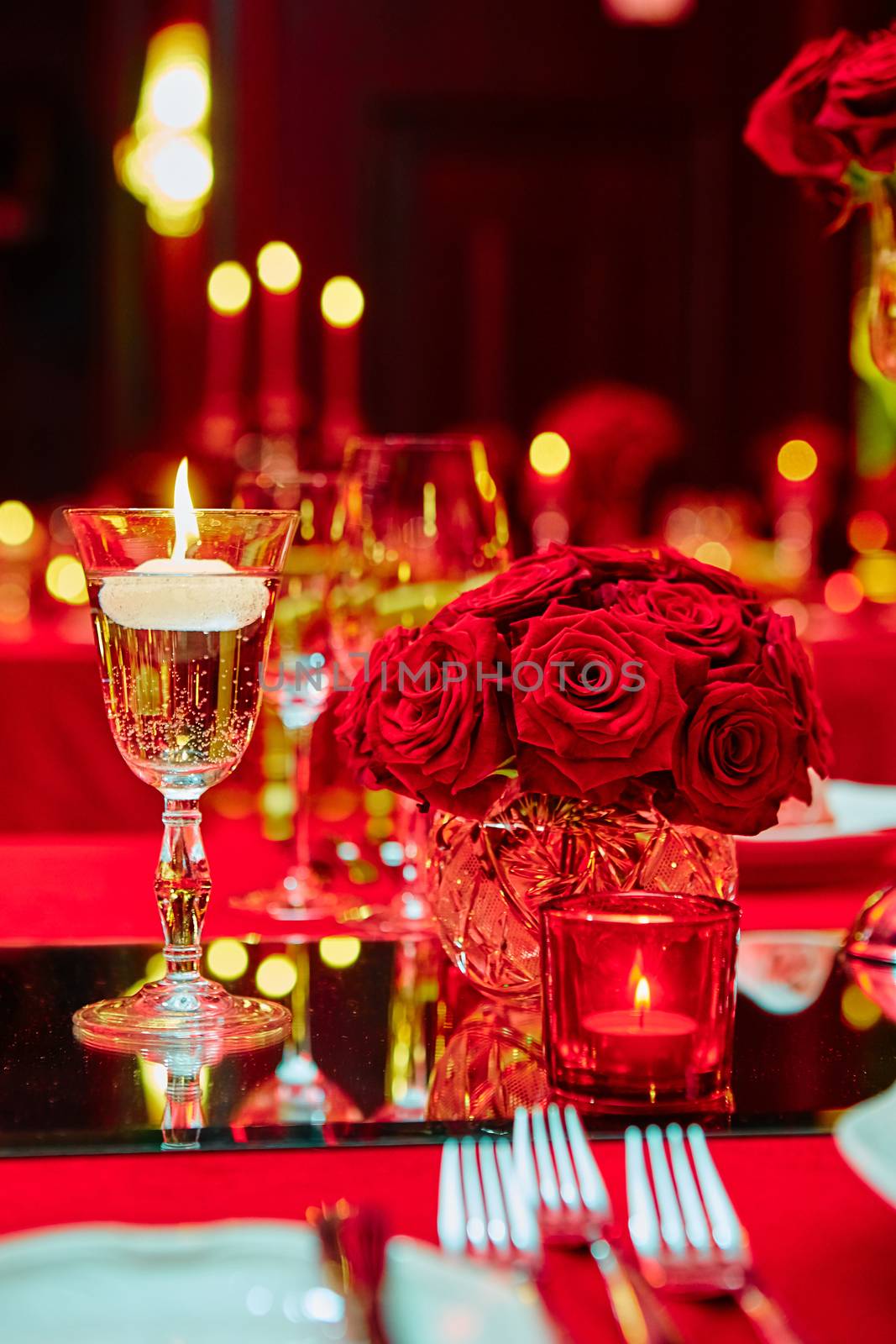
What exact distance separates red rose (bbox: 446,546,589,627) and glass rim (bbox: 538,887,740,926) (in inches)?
5.7

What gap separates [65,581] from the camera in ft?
12.6

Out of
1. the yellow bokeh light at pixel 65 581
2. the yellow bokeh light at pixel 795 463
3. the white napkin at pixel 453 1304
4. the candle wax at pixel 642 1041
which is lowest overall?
the yellow bokeh light at pixel 65 581

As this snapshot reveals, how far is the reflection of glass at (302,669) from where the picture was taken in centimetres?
117

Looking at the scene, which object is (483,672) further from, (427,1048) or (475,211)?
(475,211)

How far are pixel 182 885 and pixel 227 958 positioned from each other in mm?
142

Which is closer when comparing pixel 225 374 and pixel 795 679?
pixel 795 679

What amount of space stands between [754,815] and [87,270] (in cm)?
916

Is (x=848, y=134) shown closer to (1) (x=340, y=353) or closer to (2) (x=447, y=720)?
(2) (x=447, y=720)

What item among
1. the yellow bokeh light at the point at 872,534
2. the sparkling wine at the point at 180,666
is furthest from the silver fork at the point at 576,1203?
the yellow bokeh light at the point at 872,534

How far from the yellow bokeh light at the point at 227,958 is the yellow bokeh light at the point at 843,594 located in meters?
2.62

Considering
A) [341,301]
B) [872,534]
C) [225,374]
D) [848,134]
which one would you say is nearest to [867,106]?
[848,134]

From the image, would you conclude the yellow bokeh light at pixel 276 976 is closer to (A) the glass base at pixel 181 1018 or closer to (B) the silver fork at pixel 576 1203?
(A) the glass base at pixel 181 1018

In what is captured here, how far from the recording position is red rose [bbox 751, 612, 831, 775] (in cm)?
79

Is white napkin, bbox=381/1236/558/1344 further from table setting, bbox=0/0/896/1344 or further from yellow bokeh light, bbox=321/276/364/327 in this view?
yellow bokeh light, bbox=321/276/364/327
